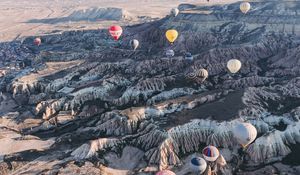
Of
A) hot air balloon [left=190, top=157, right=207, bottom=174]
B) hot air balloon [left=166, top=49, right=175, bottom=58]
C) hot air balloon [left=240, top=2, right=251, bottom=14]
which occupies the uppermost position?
hot air balloon [left=240, top=2, right=251, bottom=14]

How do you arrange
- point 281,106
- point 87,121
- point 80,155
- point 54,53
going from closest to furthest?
point 80,155, point 281,106, point 87,121, point 54,53

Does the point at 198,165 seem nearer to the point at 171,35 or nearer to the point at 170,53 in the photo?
the point at 170,53

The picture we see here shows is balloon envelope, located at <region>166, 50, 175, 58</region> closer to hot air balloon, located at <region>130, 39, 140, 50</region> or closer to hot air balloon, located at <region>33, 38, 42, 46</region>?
hot air balloon, located at <region>130, 39, 140, 50</region>

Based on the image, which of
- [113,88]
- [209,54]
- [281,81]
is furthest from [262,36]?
[113,88]

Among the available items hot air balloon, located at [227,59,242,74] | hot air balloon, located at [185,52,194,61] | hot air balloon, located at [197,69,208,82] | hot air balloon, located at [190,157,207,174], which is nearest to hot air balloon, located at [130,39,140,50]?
hot air balloon, located at [185,52,194,61]

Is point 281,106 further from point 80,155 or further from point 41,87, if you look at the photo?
point 41,87

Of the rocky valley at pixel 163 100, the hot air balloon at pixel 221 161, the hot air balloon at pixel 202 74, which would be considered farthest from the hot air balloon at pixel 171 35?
the hot air balloon at pixel 221 161

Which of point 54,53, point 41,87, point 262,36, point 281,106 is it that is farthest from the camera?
point 54,53

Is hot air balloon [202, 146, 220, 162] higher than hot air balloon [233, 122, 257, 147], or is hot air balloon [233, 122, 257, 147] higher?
hot air balloon [233, 122, 257, 147]
